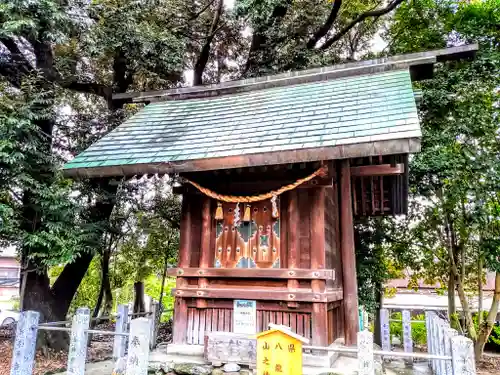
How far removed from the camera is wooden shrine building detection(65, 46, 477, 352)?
Result: 17.1 ft

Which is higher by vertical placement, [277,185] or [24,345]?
[277,185]

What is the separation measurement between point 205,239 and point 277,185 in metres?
1.40

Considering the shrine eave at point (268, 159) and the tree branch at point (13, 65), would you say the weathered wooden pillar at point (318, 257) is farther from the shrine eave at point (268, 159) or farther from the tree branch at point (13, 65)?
the tree branch at point (13, 65)

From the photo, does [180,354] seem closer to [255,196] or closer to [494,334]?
[255,196]

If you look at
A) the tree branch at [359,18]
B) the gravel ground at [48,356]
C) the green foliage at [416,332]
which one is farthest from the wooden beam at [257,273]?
the green foliage at [416,332]

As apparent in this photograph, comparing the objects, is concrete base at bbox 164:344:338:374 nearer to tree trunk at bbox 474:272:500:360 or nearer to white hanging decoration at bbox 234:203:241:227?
white hanging decoration at bbox 234:203:241:227

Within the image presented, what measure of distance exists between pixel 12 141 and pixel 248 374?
6106 mm

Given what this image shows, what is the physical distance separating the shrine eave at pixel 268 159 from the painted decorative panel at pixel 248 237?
94 centimetres

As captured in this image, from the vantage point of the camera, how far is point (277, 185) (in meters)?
5.96

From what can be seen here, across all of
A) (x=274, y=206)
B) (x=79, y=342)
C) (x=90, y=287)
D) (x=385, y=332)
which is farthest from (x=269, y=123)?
(x=90, y=287)

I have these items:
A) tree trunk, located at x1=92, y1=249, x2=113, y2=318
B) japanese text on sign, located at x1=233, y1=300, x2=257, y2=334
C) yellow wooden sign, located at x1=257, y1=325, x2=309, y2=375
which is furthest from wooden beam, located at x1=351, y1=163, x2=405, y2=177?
tree trunk, located at x1=92, y1=249, x2=113, y2=318

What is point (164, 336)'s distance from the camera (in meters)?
12.6

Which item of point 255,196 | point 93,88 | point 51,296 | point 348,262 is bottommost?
point 51,296

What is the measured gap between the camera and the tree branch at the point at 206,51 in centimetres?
1298
